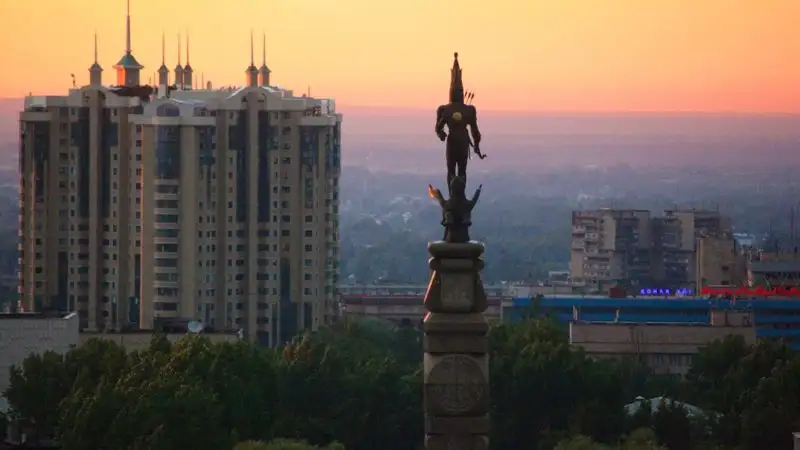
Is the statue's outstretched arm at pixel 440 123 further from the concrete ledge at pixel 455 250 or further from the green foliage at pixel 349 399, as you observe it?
the green foliage at pixel 349 399

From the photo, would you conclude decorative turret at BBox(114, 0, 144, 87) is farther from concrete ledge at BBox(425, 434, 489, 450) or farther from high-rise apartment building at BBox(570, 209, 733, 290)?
concrete ledge at BBox(425, 434, 489, 450)

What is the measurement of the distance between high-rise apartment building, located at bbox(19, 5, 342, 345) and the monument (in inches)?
3217

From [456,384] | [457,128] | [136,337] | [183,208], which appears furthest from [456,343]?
[183,208]

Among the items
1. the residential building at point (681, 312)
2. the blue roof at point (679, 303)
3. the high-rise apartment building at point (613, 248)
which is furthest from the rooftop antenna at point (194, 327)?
the high-rise apartment building at point (613, 248)

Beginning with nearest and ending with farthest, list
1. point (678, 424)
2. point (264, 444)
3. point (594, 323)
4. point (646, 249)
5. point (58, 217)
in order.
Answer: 1. point (264, 444)
2. point (678, 424)
3. point (594, 323)
4. point (58, 217)
5. point (646, 249)

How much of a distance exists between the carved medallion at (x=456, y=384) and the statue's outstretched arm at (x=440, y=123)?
2.34 metres

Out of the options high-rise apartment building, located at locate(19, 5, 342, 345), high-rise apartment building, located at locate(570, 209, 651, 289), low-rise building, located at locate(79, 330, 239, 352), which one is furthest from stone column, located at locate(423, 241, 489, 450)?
high-rise apartment building, located at locate(570, 209, 651, 289)

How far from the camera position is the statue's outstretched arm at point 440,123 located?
34281mm

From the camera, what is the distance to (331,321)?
120 m

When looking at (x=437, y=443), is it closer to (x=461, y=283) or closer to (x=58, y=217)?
(x=461, y=283)

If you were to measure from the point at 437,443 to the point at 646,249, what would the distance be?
143 meters

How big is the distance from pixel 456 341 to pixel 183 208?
85.4m

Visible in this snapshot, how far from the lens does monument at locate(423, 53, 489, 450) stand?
3369 centimetres

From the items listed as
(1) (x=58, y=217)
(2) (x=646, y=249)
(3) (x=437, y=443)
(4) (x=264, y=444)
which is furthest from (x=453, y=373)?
(2) (x=646, y=249)
